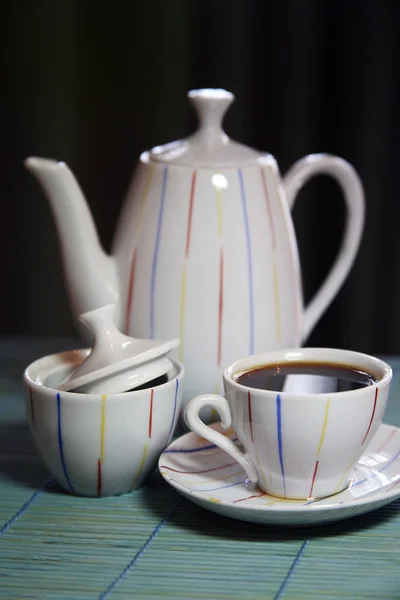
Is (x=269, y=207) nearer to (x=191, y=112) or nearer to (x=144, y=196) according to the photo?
(x=144, y=196)

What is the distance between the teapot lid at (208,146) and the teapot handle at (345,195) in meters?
0.05

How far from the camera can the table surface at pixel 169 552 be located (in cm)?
49

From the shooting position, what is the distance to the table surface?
0.49 metres

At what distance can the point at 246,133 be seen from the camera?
57.2 inches

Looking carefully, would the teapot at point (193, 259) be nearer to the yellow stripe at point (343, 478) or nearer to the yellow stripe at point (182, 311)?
the yellow stripe at point (182, 311)

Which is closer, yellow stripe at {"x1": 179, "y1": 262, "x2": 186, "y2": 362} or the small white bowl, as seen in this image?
the small white bowl

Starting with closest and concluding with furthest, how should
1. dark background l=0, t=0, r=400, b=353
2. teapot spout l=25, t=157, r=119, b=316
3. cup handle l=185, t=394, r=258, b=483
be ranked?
cup handle l=185, t=394, r=258, b=483, teapot spout l=25, t=157, r=119, b=316, dark background l=0, t=0, r=400, b=353

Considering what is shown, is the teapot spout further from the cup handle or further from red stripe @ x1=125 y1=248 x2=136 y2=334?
the cup handle

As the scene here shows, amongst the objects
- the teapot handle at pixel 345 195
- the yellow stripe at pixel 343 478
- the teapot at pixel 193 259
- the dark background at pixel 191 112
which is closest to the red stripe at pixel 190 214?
the teapot at pixel 193 259

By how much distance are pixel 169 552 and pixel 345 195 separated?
382 mm

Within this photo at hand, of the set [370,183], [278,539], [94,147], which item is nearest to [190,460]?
[278,539]

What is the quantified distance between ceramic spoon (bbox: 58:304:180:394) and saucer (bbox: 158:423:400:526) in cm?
6

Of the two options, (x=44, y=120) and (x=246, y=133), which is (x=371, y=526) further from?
(x=44, y=120)

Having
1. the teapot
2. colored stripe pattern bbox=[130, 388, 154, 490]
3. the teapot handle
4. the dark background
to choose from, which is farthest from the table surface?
the dark background
